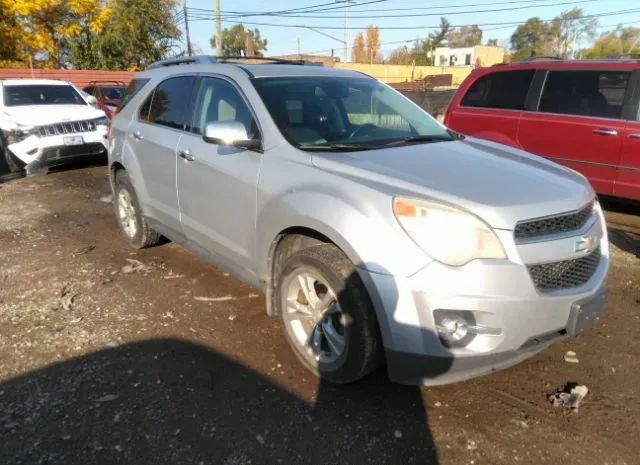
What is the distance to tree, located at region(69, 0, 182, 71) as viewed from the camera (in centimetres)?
2927

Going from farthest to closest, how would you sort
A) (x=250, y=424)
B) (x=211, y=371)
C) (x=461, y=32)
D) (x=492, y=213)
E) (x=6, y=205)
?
(x=461, y=32) → (x=6, y=205) → (x=211, y=371) → (x=250, y=424) → (x=492, y=213)

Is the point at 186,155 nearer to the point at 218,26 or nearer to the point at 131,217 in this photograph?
the point at 131,217

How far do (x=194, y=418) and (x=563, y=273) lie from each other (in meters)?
2.04

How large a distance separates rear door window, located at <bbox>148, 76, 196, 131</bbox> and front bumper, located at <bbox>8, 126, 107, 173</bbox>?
5765 millimetres

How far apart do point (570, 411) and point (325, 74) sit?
2.84 meters

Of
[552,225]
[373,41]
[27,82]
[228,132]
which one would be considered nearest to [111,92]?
[27,82]

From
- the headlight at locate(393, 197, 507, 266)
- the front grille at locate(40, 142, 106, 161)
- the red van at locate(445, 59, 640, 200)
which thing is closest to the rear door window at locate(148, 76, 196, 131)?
the headlight at locate(393, 197, 507, 266)

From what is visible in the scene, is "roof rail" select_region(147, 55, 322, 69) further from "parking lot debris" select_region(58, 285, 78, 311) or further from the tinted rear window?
"parking lot debris" select_region(58, 285, 78, 311)

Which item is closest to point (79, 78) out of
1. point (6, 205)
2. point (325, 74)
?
point (6, 205)

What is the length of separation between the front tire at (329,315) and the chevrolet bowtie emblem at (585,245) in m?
1.11

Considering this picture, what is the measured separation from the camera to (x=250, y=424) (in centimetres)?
268

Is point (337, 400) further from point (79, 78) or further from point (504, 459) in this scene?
point (79, 78)

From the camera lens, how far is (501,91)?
6836 millimetres

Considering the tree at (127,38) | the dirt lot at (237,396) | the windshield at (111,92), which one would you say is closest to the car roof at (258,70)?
the dirt lot at (237,396)
